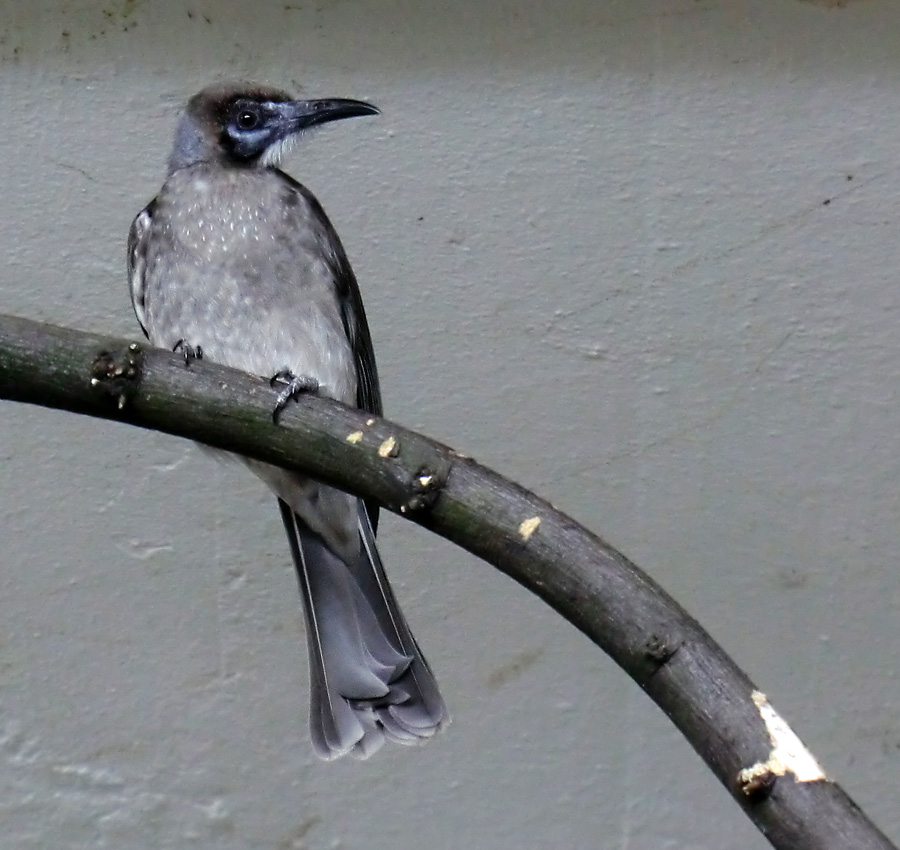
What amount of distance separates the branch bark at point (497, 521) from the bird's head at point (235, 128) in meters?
0.66

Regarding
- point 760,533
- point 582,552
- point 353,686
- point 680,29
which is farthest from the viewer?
point 760,533

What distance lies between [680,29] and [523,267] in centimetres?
37

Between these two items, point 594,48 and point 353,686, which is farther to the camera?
point 594,48

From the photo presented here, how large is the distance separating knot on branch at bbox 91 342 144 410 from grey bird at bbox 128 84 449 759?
45 centimetres

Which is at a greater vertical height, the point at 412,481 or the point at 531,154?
the point at 531,154

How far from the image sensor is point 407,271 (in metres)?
1.87

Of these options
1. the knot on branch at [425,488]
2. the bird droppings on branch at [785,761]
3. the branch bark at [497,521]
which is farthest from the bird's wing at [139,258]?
the bird droppings on branch at [785,761]

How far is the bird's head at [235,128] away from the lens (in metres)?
1.67

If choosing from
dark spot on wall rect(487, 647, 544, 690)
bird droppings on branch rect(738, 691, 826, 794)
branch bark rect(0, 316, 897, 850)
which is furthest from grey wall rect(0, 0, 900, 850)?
bird droppings on branch rect(738, 691, 826, 794)

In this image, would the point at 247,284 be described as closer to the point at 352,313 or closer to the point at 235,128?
the point at 352,313

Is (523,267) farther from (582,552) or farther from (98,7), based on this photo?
(582,552)

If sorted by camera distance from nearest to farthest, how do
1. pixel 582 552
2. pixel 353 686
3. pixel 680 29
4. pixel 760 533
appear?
1. pixel 582 552
2. pixel 353 686
3. pixel 680 29
4. pixel 760 533

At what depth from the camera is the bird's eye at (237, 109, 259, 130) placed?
168 centimetres

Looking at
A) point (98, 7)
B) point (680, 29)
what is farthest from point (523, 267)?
point (98, 7)
